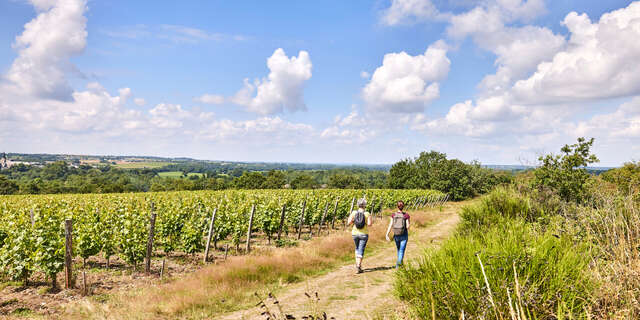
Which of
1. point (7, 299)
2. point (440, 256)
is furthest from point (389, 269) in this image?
point (7, 299)

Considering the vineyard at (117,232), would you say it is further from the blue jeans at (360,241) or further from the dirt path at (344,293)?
the blue jeans at (360,241)

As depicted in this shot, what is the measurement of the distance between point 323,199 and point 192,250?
13.0 metres

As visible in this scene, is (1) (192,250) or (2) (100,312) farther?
(1) (192,250)

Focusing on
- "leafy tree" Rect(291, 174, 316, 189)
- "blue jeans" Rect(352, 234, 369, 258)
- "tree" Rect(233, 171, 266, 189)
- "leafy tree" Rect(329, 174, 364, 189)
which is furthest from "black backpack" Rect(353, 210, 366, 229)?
"leafy tree" Rect(329, 174, 364, 189)

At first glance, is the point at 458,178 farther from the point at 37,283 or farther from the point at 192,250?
the point at 37,283

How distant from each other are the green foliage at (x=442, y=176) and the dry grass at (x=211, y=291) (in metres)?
49.9

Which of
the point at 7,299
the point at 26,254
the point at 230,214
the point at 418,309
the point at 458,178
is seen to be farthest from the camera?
the point at 458,178

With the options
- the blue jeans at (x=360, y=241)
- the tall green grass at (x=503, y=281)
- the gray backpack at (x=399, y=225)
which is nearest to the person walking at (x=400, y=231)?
the gray backpack at (x=399, y=225)

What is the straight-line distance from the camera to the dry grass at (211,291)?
7.08 meters

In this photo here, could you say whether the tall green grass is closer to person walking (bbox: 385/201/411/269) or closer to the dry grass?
person walking (bbox: 385/201/411/269)

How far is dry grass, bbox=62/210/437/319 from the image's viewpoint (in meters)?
7.08

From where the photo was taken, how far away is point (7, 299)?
27.4 ft

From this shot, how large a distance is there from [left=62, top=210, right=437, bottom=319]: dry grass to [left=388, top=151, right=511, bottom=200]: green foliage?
49937 mm

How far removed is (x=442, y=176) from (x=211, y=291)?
A: 6022 cm
